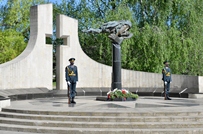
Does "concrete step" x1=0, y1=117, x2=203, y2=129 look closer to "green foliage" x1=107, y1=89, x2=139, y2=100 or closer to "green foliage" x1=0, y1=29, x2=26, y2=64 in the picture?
"green foliage" x1=107, y1=89, x2=139, y2=100

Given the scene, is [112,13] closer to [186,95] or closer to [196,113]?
[186,95]

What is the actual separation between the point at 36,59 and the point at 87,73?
315cm

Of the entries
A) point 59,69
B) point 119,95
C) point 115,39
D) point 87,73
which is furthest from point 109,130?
point 87,73

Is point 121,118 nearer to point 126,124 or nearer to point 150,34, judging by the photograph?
point 126,124

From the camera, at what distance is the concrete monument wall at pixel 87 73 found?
18.0m

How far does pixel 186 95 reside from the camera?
15.7m

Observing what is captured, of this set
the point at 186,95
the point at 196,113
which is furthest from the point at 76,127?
the point at 186,95

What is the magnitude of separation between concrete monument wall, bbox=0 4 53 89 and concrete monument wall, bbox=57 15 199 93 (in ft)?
2.17

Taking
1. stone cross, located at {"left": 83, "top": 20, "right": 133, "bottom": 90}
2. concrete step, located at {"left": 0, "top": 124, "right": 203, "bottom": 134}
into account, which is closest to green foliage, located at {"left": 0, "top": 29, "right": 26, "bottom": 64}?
stone cross, located at {"left": 83, "top": 20, "right": 133, "bottom": 90}

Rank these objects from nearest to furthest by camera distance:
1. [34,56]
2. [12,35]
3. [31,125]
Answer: [31,125], [34,56], [12,35]

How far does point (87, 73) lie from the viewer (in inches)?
741

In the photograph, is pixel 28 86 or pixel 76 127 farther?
pixel 28 86

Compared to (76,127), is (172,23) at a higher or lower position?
higher

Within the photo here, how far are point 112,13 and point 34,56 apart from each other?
7.79 meters
